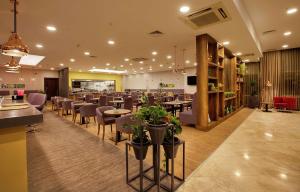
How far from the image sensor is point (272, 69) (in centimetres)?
878

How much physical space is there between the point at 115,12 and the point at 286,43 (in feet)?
25.4

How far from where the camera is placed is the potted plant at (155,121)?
1.85 m

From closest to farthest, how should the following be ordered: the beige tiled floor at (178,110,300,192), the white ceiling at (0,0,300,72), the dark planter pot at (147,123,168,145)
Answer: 1. the dark planter pot at (147,123,168,145)
2. the beige tiled floor at (178,110,300,192)
3. the white ceiling at (0,0,300,72)

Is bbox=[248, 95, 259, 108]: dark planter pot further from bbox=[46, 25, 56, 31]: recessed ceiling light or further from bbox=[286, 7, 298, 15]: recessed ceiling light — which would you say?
bbox=[46, 25, 56, 31]: recessed ceiling light

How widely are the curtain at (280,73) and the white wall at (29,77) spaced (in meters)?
16.5

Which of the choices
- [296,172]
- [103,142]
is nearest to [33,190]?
[103,142]

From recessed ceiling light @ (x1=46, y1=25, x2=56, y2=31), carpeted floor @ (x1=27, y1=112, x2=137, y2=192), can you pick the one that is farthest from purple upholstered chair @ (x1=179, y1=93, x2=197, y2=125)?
recessed ceiling light @ (x1=46, y1=25, x2=56, y2=31)

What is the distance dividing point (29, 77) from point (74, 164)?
570 inches

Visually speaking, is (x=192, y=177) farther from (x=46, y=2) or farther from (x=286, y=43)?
(x=286, y=43)

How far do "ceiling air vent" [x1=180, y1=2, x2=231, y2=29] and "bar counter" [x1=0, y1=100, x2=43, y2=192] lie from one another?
342cm

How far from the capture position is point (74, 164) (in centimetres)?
278

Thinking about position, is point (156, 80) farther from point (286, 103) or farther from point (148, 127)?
point (148, 127)

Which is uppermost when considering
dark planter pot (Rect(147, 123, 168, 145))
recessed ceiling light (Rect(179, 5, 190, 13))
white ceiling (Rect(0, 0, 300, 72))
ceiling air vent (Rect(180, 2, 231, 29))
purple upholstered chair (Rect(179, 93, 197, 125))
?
white ceiling (Rect(0, 0, 300, 72))

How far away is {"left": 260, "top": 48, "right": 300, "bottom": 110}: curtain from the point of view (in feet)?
26.7
